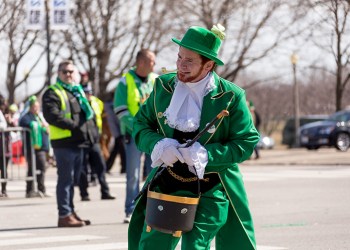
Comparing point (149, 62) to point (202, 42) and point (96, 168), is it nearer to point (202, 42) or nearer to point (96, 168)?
point (96, 168)

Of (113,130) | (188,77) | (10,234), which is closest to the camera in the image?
(188,77)

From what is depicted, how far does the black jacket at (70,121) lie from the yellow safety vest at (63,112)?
35 millimetres

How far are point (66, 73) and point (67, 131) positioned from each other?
2.17 feet

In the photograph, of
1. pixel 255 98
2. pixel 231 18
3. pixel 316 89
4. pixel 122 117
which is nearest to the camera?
pixel 122 117

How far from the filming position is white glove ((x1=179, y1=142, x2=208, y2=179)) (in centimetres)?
636

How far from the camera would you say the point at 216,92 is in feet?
21.9

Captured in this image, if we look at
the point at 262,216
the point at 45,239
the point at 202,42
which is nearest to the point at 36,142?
the point at 262,216

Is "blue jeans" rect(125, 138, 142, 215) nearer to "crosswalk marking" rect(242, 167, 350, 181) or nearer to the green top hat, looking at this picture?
the green top hat

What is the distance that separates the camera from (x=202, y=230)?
21.2 feet

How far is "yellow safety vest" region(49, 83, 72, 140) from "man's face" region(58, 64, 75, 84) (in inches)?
4.4

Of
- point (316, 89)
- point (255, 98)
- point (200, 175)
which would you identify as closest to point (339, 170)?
point (200, 175)

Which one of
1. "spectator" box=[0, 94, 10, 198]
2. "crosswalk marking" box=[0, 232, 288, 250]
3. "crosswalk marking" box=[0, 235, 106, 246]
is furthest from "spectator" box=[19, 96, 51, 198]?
"crosswalk marking" box=[0, 235, 106, 246]

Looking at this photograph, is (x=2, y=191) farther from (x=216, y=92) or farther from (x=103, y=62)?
(x=103, y=62)

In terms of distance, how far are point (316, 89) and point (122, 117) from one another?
214 ft
